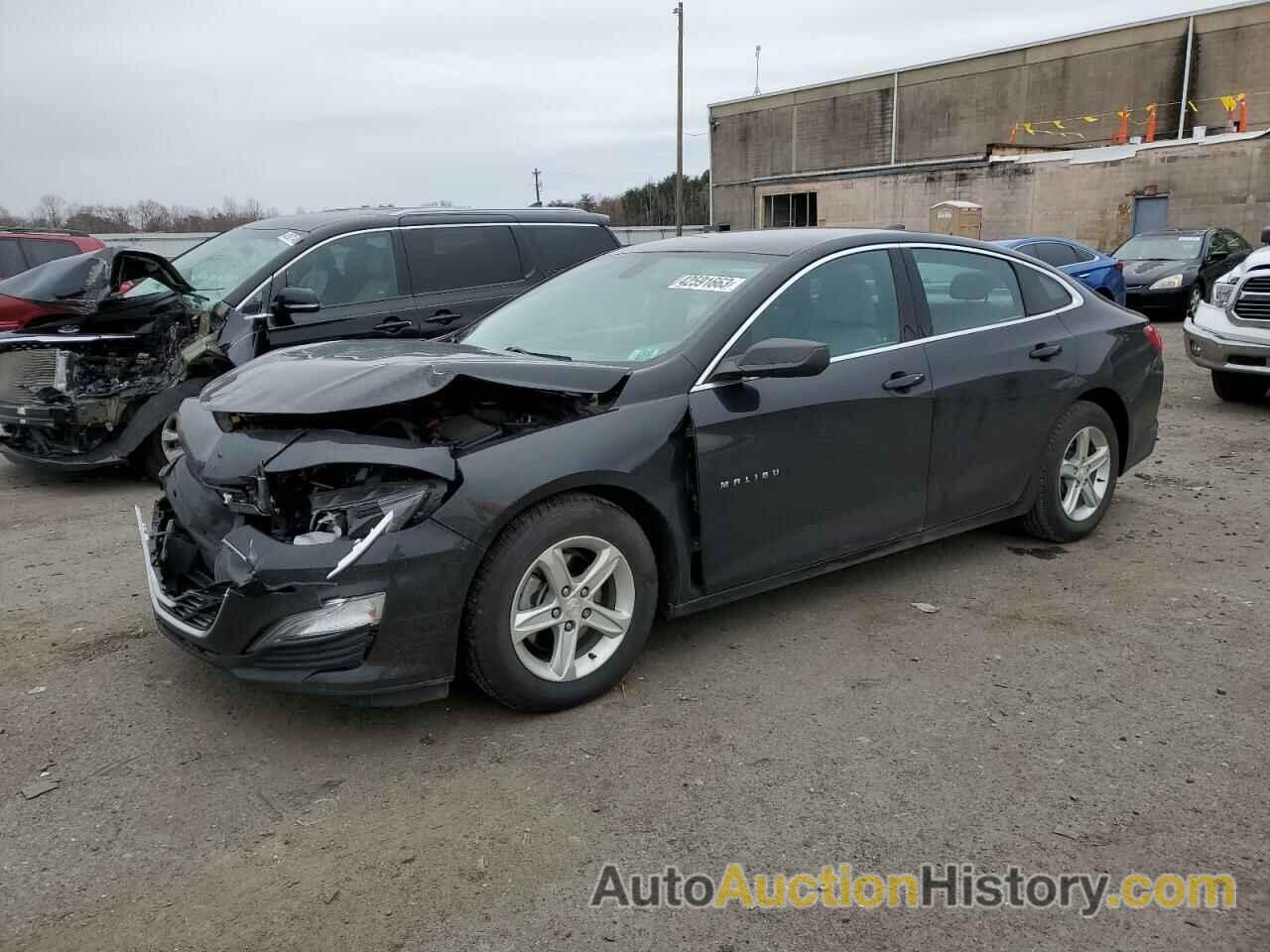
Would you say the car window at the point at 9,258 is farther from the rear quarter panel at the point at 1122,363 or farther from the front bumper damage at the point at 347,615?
the rear quarter panel at the point at 1122,363

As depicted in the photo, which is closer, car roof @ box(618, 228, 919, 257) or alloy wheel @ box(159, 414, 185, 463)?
alloy wheel @ box(159, 414, 185, 463)

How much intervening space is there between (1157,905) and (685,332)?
2477mm

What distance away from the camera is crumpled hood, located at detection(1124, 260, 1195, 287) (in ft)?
55.9

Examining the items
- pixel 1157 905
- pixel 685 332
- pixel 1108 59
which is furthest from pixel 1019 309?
pixel 1108 59

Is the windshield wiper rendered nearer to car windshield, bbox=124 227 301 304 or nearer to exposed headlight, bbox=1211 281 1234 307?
car windshield, bbox=124 227 301 304

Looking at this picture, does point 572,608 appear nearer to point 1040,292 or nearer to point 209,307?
point 1040,292

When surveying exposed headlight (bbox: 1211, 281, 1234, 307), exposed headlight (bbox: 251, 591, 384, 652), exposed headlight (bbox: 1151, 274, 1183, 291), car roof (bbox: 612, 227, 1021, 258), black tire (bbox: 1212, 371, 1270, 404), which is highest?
car roof (bbox: 612, 227, 1021, 258)

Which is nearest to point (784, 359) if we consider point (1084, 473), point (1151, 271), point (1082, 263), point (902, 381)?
point (902, 381)

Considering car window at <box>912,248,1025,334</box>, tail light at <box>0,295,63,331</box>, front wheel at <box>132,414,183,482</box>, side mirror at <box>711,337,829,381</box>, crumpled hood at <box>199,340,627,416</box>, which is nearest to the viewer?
crumpled hood at <box>199,340,627,416</box>

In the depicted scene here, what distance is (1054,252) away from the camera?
16.1 meters

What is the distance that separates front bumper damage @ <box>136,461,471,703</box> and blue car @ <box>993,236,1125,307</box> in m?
14.3

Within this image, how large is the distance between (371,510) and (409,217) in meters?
4.77

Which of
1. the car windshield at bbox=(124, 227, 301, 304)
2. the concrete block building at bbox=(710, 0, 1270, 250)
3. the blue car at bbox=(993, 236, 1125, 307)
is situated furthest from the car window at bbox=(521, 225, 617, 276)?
the concrete block building at bbox=(710, 0, 1270, 250)

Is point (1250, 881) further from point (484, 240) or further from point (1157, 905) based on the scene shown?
point (484, 240)
